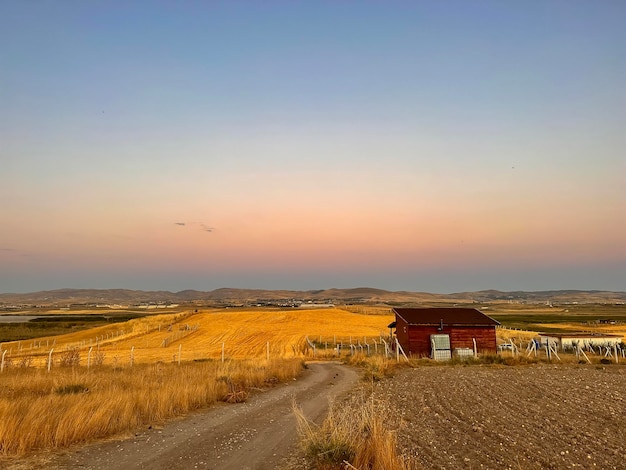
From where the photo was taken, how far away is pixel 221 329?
232 feet

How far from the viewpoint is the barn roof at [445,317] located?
119ft

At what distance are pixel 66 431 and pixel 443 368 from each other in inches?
927

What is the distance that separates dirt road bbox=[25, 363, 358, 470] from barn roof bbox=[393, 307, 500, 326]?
2194 cm

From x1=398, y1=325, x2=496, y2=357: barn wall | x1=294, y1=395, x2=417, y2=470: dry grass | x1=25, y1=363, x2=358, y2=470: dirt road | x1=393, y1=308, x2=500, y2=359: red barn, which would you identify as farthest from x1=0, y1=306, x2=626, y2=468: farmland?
x1=398, y1=325, x2=496, y2=357: barn wall

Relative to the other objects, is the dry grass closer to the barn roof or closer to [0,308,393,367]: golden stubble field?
the barn roof

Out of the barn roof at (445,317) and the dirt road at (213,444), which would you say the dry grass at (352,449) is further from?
the barn roof at (445,317)

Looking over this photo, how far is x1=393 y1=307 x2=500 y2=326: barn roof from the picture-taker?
119 ft

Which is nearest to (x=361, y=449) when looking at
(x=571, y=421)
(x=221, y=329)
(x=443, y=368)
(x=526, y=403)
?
(x=571, y=421)

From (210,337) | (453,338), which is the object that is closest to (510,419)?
(453,338)

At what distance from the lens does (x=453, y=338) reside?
36125mm

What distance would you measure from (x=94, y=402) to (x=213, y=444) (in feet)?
14.4

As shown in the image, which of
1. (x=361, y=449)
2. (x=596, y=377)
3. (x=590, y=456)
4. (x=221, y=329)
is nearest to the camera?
(x=361, y=449)

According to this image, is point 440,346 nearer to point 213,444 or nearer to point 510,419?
point 510,419

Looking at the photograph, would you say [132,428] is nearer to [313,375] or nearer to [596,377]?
[313,375]
